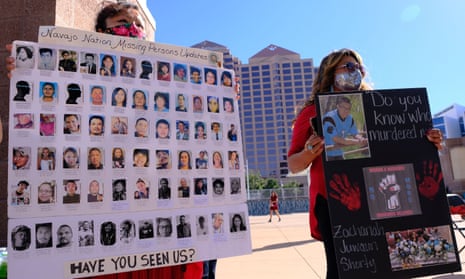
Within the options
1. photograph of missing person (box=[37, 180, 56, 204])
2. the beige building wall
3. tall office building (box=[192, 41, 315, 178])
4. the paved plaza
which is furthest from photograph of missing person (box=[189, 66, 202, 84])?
tall office building (box=[192, 41, 315, 178])

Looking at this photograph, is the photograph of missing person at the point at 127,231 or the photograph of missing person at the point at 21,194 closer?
the photograph of missing person at the point at 21,194

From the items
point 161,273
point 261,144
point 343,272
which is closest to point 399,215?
point 343,272

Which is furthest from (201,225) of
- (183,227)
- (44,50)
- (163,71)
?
(44,50)

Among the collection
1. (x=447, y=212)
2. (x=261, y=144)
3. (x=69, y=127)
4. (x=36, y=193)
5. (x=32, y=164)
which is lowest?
(x=447, y=212)

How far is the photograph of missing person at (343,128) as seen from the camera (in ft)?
5.88

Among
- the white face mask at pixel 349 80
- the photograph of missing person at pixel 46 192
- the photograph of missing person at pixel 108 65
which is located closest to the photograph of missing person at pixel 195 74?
the photograph of missing person at pixel 108 65

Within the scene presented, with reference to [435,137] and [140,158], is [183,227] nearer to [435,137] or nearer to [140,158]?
[140,158]

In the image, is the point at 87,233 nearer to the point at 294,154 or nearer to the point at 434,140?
the point at 294,154

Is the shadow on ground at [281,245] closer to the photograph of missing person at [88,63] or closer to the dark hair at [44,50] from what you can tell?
the photograph of missing person at [88,63]

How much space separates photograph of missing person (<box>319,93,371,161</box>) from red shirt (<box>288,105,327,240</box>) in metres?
0.13

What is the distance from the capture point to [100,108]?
1.76m

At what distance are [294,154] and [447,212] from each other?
2.79ft

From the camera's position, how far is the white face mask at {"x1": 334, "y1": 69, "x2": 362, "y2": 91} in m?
1.98

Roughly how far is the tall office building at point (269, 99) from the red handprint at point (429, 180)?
336ft
